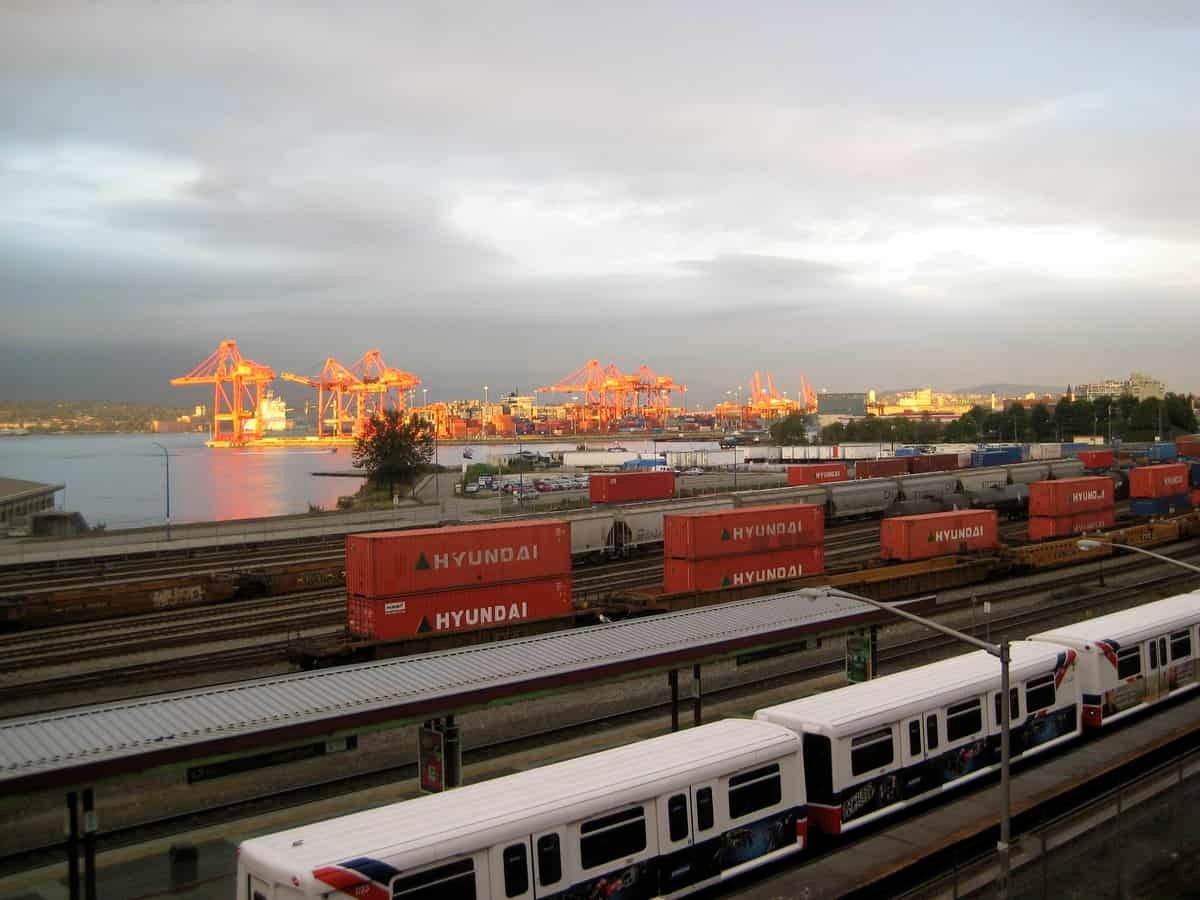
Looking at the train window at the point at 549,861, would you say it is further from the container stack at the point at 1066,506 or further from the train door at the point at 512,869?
the container stack at the point at 1066,506

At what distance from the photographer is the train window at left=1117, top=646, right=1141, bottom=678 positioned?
15750mm

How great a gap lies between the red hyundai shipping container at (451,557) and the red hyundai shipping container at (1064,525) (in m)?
23.2

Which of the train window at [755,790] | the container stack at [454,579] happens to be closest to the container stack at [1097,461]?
the container stack at [454,579]

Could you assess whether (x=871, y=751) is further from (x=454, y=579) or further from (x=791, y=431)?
(x=791, y=431)

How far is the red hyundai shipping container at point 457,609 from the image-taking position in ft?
69.3

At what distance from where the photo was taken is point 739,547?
90.8 feet

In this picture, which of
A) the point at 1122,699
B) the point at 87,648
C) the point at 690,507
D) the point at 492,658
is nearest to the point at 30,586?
the point at 87,648

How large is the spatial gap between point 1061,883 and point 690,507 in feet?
110

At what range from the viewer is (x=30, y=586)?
3575 cm

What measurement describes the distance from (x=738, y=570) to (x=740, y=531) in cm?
114

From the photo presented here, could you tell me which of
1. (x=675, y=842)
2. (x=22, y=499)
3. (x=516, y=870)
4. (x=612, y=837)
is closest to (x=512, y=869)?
(x=516, y=870)

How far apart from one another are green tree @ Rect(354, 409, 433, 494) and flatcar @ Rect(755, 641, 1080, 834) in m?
62.5

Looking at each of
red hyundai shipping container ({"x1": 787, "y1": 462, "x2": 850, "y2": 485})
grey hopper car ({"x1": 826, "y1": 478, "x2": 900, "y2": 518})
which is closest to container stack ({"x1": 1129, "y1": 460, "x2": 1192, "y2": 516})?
grey hopper car ({"x1": 826, "y1": 478, "x2": 900, "y2": 518})

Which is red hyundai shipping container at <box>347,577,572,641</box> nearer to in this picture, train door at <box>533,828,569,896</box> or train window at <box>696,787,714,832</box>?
train window at <box>696,787,714,832</box>
